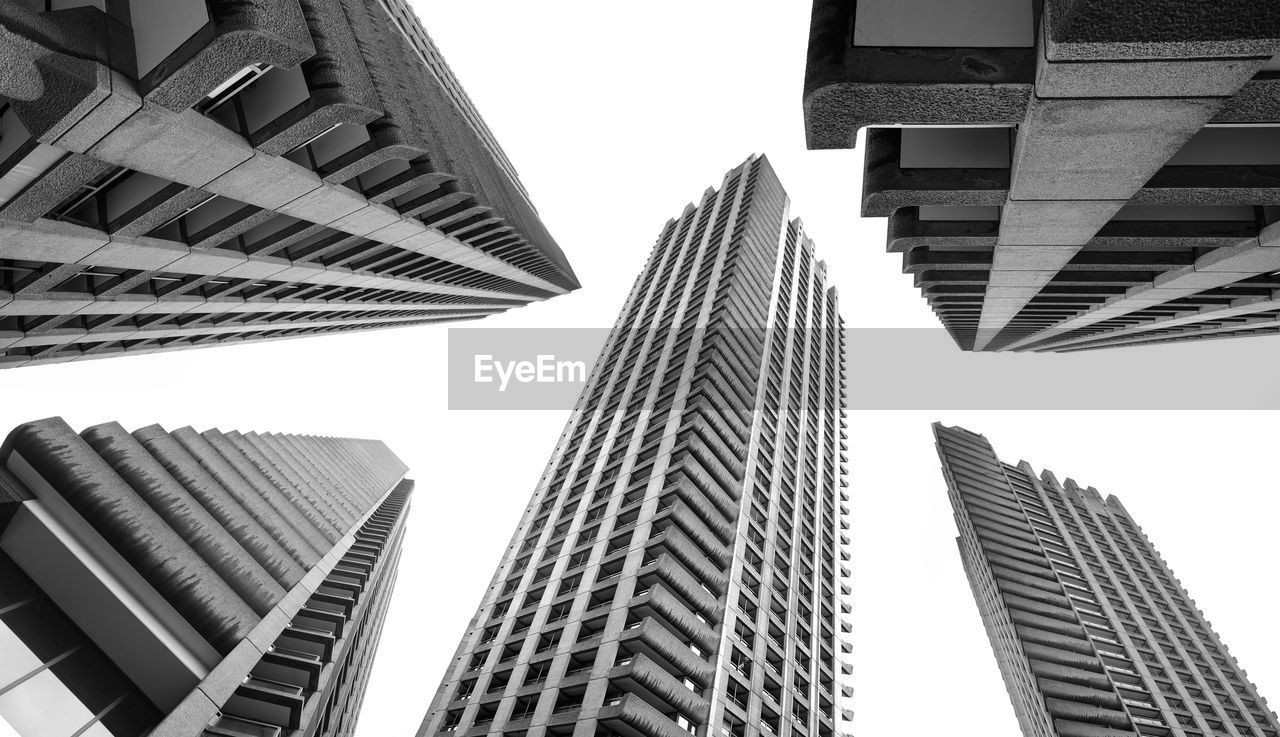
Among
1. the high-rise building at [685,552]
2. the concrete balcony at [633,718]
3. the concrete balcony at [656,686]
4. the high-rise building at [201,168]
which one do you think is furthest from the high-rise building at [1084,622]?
the high-rise building at [201,168]

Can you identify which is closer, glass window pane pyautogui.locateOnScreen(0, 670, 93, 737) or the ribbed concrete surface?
glass window pane pyautogui.locateOnScreen(0, 670, 93, 737)

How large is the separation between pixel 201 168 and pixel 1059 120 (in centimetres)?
1331

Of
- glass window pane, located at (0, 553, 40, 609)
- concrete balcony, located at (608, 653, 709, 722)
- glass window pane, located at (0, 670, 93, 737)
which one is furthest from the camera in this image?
concrete balcony, located at (608, 653, 709, 722)

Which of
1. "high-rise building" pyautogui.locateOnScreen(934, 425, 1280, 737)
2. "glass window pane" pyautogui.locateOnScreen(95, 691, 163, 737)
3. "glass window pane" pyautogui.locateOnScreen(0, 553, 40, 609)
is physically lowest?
"glass window pane" pyautogui.locateOnScreen(95, 691, 163, 737)

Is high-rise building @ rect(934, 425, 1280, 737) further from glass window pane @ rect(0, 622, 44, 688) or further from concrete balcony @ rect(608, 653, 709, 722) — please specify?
glass window pane @ rect(0, 622, 44, 688)

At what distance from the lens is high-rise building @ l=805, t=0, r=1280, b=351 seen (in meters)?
6.32

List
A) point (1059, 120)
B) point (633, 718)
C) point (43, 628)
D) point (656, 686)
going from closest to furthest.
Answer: point (1059, 120) < point (43, 628) < point (633, 718) < point (656, 686)

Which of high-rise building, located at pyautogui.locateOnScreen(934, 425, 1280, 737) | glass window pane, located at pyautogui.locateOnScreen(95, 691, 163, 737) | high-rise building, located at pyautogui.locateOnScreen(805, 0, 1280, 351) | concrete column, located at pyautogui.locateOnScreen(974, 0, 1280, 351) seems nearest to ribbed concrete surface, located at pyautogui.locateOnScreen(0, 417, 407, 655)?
glass window pane, located at pyautogui.locateOnScreen(95, 691, 163, 737)

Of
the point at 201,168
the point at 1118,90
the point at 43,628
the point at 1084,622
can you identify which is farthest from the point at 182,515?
the point at 1084,622

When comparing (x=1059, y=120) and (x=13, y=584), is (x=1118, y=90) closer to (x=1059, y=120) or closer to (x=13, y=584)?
(x=1059, y=120)

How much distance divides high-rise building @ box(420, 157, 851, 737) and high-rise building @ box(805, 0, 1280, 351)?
2523 cm

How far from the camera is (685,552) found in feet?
133

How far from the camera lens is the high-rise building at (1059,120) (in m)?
6.32

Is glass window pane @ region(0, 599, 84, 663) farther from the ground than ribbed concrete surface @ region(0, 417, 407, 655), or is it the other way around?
ribbed concrete surface @ region(0, 417, 407, 655)
